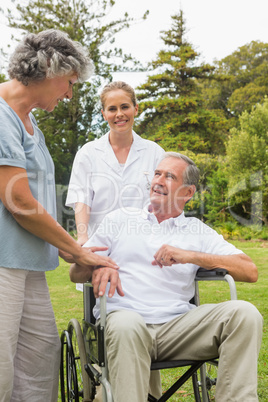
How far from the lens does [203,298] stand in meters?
6.71

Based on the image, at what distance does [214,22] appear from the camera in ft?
81.9

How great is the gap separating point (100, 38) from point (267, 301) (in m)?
14.5

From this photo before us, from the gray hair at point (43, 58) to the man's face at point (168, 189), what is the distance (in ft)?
2.36

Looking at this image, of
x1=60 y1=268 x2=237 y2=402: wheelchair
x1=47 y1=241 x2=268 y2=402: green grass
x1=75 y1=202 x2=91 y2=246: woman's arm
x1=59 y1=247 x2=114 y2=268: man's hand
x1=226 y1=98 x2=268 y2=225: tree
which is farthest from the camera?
x1=226 y1=98 x2=268 y2=225: tree

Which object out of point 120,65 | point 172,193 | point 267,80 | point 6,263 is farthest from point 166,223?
point 267,80

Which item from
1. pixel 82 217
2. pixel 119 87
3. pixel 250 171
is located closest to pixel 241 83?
pixel 250 171

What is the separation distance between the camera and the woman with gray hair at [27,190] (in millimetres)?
1784

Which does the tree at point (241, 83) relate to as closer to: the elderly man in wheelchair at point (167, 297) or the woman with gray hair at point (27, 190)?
the elderly man in wheelchair at point (167, 297)

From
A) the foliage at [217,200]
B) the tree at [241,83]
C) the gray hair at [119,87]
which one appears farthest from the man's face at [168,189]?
the tree at [241,83]

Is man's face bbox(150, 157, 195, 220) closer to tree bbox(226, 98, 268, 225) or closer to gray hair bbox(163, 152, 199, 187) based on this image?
gray hair bbox(163, 152, 199, 187)

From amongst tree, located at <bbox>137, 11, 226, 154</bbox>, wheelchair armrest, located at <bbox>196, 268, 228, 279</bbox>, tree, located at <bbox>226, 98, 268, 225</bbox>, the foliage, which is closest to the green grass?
wheelchair armrest, located at <bbox>196, 268, 228, 279</bbox>

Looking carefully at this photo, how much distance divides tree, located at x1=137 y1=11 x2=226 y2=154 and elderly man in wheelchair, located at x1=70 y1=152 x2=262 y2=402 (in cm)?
1925

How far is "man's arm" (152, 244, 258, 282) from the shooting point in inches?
82.7

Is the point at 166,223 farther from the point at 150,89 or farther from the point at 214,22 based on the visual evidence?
the point at 214,22
